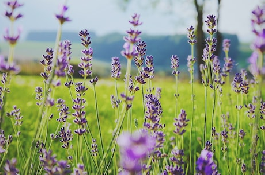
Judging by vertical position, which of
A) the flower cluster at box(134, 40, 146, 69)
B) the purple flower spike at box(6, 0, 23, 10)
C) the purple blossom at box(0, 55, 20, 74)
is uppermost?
the purple flower spike at box(6, 0, 23, 10)

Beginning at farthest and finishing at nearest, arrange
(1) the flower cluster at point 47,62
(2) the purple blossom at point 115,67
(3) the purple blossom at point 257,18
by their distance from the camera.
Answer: (2) the purple blossom at point 115,67 < (1) the flower cluster at point 47,62 < (3) the purple blossom at point 257,18

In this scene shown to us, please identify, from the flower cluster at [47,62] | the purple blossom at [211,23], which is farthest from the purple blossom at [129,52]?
the purple blossom at [211,23]

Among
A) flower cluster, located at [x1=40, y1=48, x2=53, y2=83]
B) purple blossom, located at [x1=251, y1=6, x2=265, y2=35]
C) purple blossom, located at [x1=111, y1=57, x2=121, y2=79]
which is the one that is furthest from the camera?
purple blossom, located at [x1=111, y1=57, x2=121, y2=79]

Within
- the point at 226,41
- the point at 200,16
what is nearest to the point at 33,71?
the point at 200,16

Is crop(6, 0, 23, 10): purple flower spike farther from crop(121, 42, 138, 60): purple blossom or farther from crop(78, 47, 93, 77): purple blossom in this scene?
crop(78, 47, 93, 77): purple blossom

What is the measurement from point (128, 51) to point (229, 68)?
1.88 metres

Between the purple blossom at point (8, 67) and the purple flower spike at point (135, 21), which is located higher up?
the purple flower spike at point (135, 21)

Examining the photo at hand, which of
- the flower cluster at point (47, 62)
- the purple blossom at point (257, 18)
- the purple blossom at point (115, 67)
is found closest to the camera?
the purple blossom at point (257, 18)

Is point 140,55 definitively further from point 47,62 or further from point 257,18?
point 257,18

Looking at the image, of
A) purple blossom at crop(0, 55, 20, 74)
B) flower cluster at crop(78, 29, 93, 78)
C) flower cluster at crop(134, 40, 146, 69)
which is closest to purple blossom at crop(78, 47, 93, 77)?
flower cluster at crop(78, 29, 93, 78)

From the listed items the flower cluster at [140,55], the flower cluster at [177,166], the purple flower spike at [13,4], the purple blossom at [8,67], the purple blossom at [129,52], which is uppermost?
the purple flower spike at [13,4]

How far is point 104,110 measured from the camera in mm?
6562

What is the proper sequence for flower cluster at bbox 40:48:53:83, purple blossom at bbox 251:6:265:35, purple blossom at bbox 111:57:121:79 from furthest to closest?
purple blossom at bbox 111:57:121:79 < flower cluster at bbox 40:48:53:83 < purple blossom at bbox 251:6:265:35

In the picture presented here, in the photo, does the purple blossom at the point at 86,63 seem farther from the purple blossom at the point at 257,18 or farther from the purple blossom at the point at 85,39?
the purple blossom at the point at 257,18
